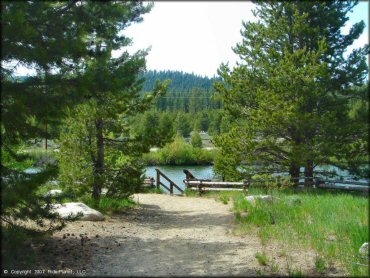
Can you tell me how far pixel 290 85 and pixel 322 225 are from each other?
26.7 feet

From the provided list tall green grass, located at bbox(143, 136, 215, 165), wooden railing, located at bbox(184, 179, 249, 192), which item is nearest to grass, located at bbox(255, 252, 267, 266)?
wooden railing, located at bbox(184, 179, 249, 192)

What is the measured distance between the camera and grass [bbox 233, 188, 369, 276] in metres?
4.88

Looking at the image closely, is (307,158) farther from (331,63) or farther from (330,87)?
(331,63)

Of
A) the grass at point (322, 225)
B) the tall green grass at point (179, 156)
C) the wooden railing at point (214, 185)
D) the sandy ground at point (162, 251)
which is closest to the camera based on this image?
the grass at point (322, 225)

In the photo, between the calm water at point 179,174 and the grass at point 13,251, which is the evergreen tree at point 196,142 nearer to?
the calm water at point 179,174

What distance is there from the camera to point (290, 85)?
13672 mm

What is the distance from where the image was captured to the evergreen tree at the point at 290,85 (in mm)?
13086

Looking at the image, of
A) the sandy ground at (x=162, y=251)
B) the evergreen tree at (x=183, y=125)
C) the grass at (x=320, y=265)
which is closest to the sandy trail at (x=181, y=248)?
the sandy ground at (x=162, y=251)

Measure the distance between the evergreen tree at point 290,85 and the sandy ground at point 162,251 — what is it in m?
4.79

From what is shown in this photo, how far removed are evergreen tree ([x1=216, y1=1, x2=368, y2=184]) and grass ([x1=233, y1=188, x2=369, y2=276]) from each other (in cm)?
437

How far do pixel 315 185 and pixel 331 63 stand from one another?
5110 mm

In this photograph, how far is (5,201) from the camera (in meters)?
4.50

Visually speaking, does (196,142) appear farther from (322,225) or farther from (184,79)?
(184,79)

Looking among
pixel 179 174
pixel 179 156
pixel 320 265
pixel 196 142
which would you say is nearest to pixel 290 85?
pixel 320 265
